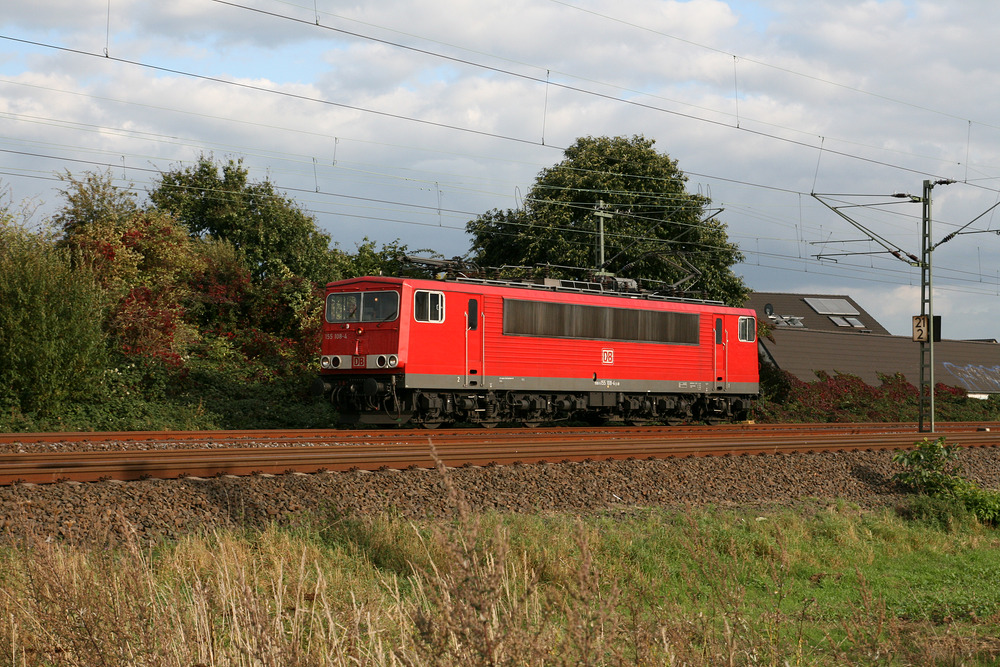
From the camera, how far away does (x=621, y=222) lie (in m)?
34.8

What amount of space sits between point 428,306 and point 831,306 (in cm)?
4102

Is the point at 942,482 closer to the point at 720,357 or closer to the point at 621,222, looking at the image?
the point at 720,357

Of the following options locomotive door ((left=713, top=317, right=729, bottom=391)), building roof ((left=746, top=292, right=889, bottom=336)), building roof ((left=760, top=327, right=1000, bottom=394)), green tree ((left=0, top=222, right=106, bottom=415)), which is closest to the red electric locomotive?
locomotive door ((left=713, top=317, right=729, bottom=391))

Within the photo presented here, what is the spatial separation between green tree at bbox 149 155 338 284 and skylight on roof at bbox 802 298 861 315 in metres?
31.2

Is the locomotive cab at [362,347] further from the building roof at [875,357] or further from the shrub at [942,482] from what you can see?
the building roof at [875,357]

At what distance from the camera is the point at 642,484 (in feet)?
40.9

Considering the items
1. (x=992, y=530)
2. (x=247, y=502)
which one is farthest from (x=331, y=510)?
(x=992, y=530)

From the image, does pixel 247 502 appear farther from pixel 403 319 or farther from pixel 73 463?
pixel 403 319


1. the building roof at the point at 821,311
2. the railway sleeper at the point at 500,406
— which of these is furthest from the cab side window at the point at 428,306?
the building roof at the point at 821,311

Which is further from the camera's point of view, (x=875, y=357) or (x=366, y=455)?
(x=875, y=357)

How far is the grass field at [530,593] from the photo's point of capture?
3479 mm

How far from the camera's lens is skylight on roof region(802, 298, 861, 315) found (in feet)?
174

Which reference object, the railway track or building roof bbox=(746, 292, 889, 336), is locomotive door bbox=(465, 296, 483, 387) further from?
building roof bbox=(746, 292, 889, 336)

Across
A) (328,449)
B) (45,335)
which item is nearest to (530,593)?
(328,449)
